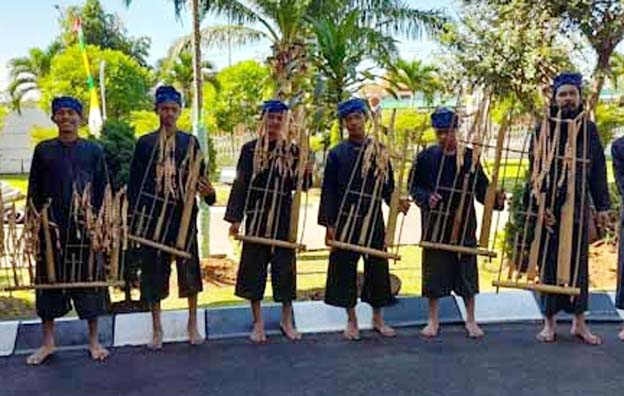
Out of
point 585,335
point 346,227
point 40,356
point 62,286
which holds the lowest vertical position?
point 40,356

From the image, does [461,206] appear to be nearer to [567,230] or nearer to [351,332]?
Result: [567,230]

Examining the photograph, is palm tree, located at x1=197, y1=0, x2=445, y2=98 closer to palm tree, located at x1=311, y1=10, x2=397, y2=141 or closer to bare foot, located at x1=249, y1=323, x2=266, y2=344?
palm tree, located at x1=311, y1=10, x2=397, y2=141

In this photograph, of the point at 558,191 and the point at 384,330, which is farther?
the point at 384,330

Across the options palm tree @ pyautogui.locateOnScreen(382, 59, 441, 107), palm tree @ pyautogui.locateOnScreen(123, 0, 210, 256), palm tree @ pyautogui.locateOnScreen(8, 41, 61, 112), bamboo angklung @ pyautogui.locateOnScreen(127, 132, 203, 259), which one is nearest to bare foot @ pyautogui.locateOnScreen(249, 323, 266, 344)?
bamboo angklung @ pyautogui.locateOnScreen(127, 132, 203, 259)

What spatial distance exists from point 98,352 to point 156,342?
32 centimetres

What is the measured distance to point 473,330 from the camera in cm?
432

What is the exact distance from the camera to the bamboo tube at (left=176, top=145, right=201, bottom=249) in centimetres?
408

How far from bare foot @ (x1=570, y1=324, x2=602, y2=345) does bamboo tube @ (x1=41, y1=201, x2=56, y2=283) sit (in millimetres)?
2830

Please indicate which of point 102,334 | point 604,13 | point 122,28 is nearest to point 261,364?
point 102,334

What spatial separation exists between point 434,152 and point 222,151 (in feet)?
49.9

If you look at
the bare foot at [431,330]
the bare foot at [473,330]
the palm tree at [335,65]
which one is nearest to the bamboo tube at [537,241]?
the bare foot at [473,330]


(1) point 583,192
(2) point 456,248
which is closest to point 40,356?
Result: (2) point 456,248

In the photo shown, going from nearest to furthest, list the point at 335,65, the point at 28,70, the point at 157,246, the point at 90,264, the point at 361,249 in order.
Answer: 1. the point at 90,264
2. the point at 157,246
3. the point at 361,249
4. the point at 335,65
5. the point at 28,70

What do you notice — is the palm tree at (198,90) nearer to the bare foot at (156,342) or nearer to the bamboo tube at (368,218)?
the bare foot at (156,342)
